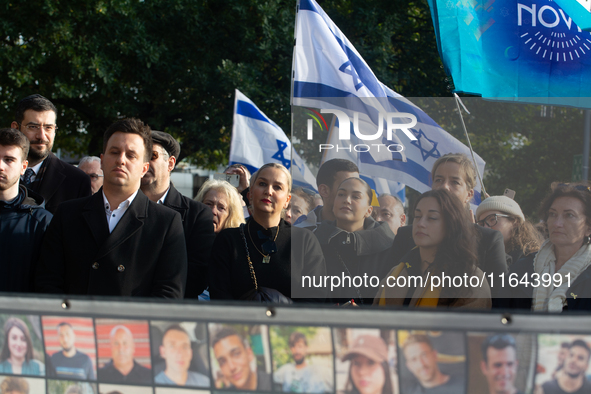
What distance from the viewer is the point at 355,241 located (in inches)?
107

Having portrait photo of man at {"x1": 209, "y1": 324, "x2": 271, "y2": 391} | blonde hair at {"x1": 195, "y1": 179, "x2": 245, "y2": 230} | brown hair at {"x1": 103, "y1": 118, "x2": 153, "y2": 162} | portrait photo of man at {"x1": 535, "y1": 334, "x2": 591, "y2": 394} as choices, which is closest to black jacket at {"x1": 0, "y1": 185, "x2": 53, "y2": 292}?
brown hair at {"x1": 103, "y1": 118, "x2": 153, "y2": 162}

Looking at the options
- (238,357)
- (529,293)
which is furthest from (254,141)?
(238,357)

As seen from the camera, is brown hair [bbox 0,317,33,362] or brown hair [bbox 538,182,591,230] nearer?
brown hair [bbox 0,317,33,362]

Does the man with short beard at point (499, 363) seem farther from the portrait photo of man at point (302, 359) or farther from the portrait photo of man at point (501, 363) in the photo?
the portrait photo of man at point (302, 359)

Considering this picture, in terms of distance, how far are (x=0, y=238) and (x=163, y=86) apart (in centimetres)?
1042

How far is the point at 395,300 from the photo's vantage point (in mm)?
2625

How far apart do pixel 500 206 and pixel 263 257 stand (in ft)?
3.86

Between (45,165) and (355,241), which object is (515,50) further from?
(45,165)

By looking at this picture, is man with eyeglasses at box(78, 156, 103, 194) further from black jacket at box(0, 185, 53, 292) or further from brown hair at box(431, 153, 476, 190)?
brown hair at box(431, 153, 476, 190)

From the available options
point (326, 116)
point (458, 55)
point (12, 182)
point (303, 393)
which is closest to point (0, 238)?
point (12, 182)

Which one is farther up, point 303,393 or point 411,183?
point 411,183

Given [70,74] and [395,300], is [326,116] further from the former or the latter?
[70,74]

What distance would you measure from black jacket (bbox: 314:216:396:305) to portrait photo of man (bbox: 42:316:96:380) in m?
1.35

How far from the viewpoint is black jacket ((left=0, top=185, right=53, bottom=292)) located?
271 centimetres
